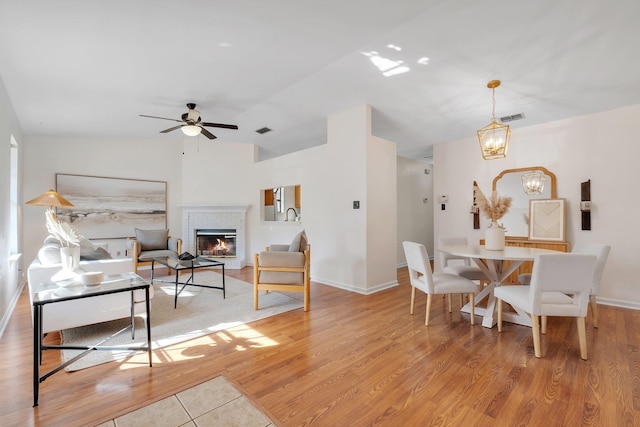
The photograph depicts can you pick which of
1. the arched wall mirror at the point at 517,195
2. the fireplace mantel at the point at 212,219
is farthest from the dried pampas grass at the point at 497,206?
the fireplace mantel at the point at 212,219

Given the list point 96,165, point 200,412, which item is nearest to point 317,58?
point 200,412

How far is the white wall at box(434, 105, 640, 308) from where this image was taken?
12.2 ft

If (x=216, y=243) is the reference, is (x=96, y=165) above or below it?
above

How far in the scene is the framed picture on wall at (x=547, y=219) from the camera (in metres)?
4.22

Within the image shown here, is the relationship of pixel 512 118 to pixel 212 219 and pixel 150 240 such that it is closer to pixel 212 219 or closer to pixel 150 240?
pixel 212 219

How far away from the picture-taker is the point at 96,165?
5734mm

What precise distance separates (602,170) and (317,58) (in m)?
4.18

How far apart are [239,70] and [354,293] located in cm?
346

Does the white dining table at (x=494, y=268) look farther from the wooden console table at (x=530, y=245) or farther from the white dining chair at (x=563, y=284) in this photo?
the wooden console table at (x=530, y=245)

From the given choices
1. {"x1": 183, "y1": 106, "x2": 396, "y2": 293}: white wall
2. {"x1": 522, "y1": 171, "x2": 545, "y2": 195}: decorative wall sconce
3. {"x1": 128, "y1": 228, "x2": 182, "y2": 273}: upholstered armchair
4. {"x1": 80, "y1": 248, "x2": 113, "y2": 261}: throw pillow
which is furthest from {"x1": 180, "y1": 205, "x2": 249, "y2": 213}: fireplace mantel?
{"x1": 522, "y1": 171, "x2": 545, "y2": 195}: decorative wall sconce

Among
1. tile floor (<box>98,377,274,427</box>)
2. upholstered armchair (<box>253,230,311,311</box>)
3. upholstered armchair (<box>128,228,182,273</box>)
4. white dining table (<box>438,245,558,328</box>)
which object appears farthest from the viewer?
upholstered armchair (<box>128,228,182,273</box>)

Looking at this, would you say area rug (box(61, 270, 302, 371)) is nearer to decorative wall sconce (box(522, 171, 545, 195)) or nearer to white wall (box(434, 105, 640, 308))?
decorative wall sconce (box(522, 171, 545, 195))

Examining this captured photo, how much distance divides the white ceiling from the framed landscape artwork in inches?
48.4

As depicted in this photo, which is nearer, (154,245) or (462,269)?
(462,269)
